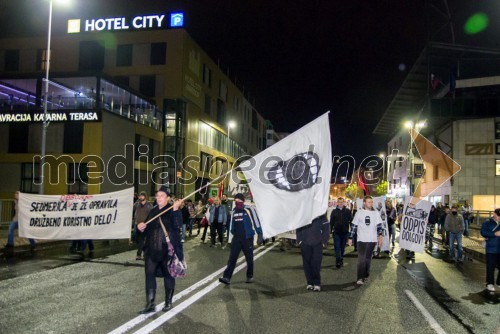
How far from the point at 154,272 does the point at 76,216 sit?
7619 millimetres

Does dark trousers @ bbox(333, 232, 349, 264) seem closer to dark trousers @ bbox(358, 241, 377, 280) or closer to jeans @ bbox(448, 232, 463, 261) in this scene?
dark trousers @ bbox(358, 241, 377, 280)

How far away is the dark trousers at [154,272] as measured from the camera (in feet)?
22.6

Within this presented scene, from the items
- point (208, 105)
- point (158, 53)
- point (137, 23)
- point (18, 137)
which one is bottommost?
point (18, 137)

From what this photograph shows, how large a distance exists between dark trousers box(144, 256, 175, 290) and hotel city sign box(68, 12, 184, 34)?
1621 inches

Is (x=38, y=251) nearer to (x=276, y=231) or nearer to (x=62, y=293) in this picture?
(x=62, y=293)

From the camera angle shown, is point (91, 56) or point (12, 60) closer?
point (91, 56)

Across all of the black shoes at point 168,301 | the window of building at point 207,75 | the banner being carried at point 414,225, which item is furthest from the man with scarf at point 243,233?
the window of building at point 207,75

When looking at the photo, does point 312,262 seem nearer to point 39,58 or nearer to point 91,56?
point 91,56

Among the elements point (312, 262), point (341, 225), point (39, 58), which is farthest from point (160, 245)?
point (39, 58)

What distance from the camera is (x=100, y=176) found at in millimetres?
31125

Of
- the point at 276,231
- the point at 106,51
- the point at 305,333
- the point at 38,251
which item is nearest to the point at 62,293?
the point at 276,231

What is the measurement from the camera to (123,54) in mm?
44844

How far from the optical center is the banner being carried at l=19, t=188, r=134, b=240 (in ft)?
44.4

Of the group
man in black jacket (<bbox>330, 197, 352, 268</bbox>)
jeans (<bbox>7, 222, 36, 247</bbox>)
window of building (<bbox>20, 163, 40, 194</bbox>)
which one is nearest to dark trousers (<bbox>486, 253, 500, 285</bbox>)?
man in black jacket (<bbox>330, 197, 352, 268</bbox>)
